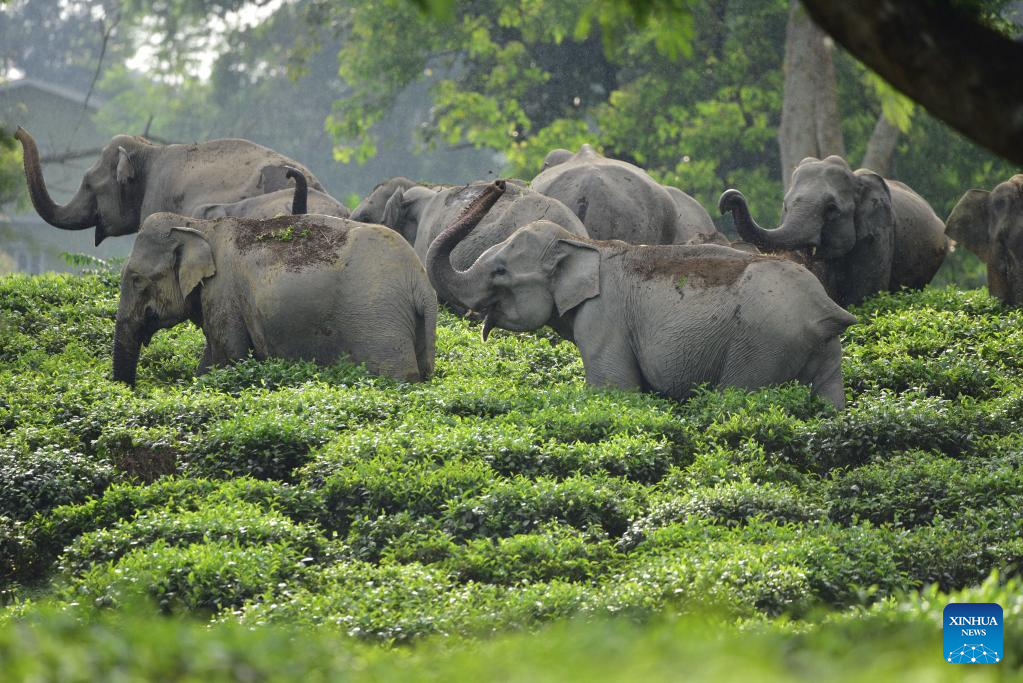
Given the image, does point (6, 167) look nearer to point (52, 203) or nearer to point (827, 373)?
point (52, 203)

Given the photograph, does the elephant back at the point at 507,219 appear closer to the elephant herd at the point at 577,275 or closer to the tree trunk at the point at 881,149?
the elephant herd at the point at 577,275

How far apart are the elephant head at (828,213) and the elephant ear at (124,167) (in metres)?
7.48

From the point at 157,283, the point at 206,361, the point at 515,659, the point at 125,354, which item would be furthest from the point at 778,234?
the point at 515,659

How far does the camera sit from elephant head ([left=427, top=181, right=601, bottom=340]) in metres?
12.9

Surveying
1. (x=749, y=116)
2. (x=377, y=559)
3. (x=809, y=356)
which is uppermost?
(x=749, y=116)

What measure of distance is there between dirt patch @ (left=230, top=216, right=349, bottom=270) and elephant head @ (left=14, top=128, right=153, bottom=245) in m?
5.13

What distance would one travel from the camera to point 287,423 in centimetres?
1055

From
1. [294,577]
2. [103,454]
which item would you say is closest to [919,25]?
[294,577]

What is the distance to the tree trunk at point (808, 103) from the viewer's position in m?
25.9

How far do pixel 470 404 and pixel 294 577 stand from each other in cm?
362

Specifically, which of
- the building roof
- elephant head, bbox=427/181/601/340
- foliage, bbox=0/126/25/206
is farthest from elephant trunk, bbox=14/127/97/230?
the building roof

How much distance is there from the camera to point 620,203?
1720 cm

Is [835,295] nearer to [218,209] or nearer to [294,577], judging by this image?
[218,209]

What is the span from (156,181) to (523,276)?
7.16 meters
